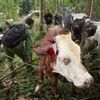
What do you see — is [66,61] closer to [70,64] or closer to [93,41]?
[70,64]

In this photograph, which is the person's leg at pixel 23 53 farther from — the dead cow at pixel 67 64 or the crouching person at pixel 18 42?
the dead cow at pixel 67 64

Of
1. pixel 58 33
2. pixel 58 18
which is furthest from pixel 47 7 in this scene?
pixel 58 33

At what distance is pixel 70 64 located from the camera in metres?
3.76

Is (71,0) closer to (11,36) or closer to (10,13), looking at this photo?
(10,13)

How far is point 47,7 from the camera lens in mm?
12055

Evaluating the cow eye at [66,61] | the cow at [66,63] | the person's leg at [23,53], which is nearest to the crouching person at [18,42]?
the person's leg at [23,53]

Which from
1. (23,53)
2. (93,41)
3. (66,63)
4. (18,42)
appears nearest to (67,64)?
(66,63)

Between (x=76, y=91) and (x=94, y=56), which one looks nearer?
→ (x=76, y=91)

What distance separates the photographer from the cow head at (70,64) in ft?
11.4

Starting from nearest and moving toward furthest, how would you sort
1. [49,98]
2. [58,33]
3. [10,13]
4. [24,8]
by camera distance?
[58,33] → [49,98] → [10,13] → [24,8]

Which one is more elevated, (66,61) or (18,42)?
(66,61)

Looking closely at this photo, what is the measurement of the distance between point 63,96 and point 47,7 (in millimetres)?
7625

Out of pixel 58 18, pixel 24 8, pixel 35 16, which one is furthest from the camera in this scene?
pixel 24 8

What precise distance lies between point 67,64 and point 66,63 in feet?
0.06
